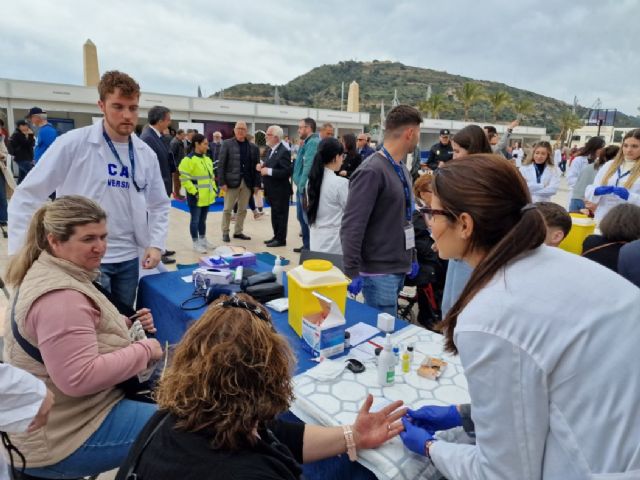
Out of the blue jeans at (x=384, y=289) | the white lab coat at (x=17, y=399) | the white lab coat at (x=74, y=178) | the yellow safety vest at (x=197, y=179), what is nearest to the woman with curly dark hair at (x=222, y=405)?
the white lab coat at (x=17, y=399)

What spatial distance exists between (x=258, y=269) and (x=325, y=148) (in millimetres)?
1326

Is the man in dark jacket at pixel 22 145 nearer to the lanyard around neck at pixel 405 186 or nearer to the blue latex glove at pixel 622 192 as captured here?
the lanyard around neck at pixel 405 186

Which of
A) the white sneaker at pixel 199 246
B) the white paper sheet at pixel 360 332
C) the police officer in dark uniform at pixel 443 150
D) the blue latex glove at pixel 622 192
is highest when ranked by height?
the police officer in dark uniform at pixel 443 150

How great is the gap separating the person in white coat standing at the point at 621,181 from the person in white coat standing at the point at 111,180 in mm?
3948

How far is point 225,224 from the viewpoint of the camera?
6.22 meters

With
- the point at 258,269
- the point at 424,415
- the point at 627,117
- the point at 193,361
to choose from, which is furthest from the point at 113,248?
the point at 627,117

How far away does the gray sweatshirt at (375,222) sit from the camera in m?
2.36

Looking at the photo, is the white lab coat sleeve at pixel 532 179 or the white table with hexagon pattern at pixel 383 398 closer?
the white table with hexagon pattern at pixel 383 398

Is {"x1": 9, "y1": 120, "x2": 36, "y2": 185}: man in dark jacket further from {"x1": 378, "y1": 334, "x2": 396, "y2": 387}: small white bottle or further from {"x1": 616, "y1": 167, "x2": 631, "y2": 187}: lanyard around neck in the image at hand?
{"x1": 616, "y1": 167, "x2": 631, "y2": 187}: lanyard around neck

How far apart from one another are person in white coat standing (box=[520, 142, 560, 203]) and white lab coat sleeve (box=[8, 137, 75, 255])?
4597 mm

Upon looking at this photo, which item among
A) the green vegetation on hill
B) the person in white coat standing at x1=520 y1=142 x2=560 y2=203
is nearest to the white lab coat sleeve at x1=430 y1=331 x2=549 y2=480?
the person in white coat standing at x1=520 y1=142 x2=560 y2=203

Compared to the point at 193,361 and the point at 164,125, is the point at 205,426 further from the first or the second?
the point at 164,125

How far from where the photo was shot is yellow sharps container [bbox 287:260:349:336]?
1843mm

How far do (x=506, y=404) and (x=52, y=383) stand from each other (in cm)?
148
